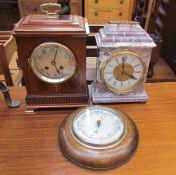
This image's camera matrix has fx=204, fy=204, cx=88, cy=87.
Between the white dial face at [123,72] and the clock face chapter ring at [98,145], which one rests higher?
the white dial face at [123,72]

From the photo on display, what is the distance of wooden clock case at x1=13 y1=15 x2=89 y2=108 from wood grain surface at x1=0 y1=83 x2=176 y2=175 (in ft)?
0.17

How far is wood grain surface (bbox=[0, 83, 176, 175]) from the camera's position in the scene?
1.65ft

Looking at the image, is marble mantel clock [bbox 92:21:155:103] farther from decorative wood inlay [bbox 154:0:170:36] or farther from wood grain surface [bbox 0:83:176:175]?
decorative wood inlay [bbox 154:0:170:36]

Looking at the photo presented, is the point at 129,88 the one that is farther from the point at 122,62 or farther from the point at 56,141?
the point at 56,141

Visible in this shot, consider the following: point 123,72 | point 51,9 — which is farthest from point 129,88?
point 51,9

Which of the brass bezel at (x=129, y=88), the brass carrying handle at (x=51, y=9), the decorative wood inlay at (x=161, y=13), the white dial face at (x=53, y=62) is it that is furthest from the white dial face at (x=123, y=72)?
the decorative wood inlay at (x=161, y=13)

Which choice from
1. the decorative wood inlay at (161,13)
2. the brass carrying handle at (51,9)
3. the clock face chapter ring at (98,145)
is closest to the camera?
the clock face chapter ring at (98,145)

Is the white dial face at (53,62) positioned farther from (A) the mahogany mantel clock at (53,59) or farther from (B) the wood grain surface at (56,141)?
(B) the wood grain surface at (56,141)

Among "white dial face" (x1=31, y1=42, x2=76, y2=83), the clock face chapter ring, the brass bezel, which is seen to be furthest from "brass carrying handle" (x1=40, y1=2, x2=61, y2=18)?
the clock face chapter ring

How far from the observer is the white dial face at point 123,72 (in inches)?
25.1

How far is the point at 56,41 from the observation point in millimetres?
587

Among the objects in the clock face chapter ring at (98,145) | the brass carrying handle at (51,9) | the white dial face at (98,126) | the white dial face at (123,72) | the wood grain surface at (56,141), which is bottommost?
the wood grain surface at (56,141)

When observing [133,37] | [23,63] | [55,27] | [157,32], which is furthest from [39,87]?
[157,32]

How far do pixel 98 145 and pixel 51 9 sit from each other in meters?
0.44
